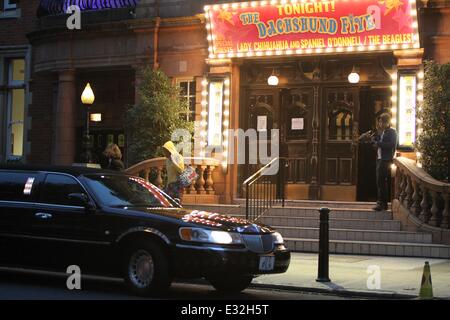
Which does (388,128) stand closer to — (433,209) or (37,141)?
(433,209)

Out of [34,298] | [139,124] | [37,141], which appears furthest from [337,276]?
[37,141]

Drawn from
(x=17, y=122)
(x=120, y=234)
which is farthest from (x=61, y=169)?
(x=17, y=122)

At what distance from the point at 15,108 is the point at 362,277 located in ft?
51.4

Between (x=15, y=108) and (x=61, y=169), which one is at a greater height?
(x=15, y=108)

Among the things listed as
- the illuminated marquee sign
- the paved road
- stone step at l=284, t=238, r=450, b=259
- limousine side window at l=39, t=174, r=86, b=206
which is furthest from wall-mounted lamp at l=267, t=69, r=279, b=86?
limousine side window at l=39, t=174, r=86, b=206

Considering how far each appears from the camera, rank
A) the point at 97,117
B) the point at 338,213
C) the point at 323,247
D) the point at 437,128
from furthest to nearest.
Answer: the point at 97,117 → the point at 338,213 → the point at 437,128 → the point at 323,247

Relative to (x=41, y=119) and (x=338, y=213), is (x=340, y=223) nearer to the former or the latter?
(x=338, y=213)

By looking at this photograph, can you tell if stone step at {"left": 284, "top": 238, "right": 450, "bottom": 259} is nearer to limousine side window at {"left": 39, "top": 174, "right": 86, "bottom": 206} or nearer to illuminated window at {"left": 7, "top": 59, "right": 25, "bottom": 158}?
limousine side window at {"left": 39, "top": 174, "right": 86, "bottom": 206}

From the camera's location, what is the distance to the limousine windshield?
1048cm

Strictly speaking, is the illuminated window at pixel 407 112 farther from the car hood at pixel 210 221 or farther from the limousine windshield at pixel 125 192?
the car hood at pixel 210 221

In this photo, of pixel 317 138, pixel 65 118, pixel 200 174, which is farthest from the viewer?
pixel 65 118

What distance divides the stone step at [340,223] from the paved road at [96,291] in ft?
17.6

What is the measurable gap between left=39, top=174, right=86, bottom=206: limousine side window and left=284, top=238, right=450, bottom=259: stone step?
6137 millimetres

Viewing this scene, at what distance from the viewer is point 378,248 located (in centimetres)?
1489
